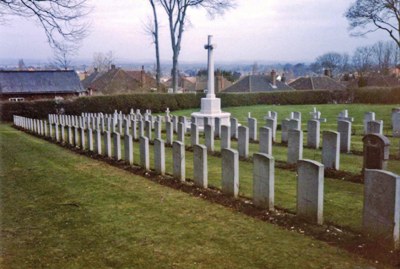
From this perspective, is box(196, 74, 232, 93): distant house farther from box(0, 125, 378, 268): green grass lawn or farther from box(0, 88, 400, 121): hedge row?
box(0, 125, 378, 268): green grass lawn

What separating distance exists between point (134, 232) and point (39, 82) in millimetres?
42414

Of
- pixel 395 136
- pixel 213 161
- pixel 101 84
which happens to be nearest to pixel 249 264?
pixel 213 161

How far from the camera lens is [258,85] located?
59375mm

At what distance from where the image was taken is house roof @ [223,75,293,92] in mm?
58781

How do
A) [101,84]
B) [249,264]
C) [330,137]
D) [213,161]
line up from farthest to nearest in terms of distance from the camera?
[101,84] → [213,161] → [330,137] → [249,264]

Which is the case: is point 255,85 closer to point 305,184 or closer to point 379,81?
point 379,81

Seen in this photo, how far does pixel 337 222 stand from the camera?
6832mm

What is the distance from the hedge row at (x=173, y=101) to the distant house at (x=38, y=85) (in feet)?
27.2

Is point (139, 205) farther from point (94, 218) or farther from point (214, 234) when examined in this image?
point (214, 234)

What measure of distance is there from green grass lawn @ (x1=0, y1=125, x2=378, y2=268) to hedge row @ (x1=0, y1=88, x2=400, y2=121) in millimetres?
25587

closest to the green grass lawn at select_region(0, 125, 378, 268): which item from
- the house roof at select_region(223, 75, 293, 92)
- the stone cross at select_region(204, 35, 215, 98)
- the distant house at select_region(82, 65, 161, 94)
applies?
the stone cross at select_region(204, 35, 215, 98)

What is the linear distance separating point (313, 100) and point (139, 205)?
3647 centimetres

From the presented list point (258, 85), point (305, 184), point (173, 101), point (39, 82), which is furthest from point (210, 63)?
point (258, 85)

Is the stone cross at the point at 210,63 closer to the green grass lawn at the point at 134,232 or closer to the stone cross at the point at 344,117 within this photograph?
the stone cross at the point at 344,117
